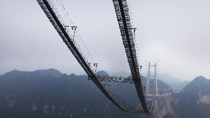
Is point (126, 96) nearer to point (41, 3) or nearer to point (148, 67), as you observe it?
point (148, 67)

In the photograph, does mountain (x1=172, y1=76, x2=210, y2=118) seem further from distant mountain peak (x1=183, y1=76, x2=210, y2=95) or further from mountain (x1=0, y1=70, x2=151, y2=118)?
mountain (x1=0, y1=70, x2=151, y2=118)

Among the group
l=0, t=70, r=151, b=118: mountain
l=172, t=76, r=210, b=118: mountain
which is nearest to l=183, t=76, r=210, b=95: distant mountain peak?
l=172, t=76, r=210, b=118: mountain

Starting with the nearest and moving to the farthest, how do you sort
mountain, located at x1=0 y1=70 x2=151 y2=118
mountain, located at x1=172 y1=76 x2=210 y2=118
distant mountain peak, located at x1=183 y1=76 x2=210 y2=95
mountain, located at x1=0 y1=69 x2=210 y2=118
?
mountain, located at x1=172 y1=76 x2=210 y2=118
mountain, located at x1=0 y1=69 x2=210 y2=118
mountain, located at x1=0 y1=70 x2=151 y2=118
distant mountain peak, located at x1=183 y1=76 x2=210 y2=95

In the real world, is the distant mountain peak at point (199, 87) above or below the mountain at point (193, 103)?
above

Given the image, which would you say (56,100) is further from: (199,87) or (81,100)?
(199,87)

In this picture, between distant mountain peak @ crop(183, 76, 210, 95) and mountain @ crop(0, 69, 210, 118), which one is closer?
mountain @ crop(0, 69, 210, 118)

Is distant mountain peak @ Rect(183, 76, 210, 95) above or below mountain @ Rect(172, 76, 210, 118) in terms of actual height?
above

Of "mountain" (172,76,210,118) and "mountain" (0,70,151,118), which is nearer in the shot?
"mountain" (172,76,210,118)

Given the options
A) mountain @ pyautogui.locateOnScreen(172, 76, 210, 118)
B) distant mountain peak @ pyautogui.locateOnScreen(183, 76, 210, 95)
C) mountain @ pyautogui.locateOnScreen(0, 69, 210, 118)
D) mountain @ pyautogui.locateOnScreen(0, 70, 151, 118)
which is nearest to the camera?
mountain @ pyautogui.locateOnScreen(172, 76, 210, 118)

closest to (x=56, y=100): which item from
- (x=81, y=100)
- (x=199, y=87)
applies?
(x=81, y=100)

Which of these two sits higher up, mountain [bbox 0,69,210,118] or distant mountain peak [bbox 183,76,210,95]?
distant mountain peak [bbox 183,76,210,95]

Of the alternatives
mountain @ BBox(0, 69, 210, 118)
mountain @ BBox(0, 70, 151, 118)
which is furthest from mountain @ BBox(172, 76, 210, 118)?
mountain @ BBox(0, 70, 151, 118)

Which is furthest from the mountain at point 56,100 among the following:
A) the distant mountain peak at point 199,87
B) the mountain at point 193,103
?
the distant mountain peak at point 199,87

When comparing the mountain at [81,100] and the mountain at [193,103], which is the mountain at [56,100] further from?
the mountain at [193,103]
